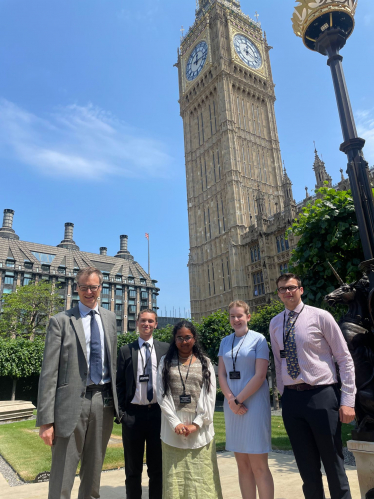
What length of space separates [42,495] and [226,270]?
116 feet

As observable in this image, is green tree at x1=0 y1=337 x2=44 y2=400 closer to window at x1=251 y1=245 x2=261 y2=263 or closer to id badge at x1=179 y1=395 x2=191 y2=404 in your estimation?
window at x1=251 y1=245 x2=261 y2=263

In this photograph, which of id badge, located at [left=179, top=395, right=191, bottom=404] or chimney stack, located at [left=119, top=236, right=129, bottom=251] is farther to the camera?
chimney stack, located at [left=119, top=236, right=129, bottom=251]

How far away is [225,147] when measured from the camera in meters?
41.4

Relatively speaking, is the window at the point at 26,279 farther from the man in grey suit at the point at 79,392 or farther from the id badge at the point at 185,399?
the id badge at the point at 185,399

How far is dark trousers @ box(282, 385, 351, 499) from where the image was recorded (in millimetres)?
3193

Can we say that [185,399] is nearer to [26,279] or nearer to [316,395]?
[316,395]

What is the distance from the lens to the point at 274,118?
47.7 meters

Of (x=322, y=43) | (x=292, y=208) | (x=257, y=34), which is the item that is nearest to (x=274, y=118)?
(x=257, y=34)

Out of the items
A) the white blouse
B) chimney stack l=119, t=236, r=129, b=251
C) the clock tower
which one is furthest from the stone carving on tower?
chimney stack l=119, t=236, r=129, b=251

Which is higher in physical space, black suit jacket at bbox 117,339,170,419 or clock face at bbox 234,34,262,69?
clock face at bbox 234,34,262,69

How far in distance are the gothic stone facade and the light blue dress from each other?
3179 centimetres

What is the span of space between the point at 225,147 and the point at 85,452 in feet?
134

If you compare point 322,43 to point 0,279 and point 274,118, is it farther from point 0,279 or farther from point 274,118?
point 0,279

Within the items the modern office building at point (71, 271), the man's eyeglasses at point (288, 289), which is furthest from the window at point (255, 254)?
the modern office building at point (71, 271)
